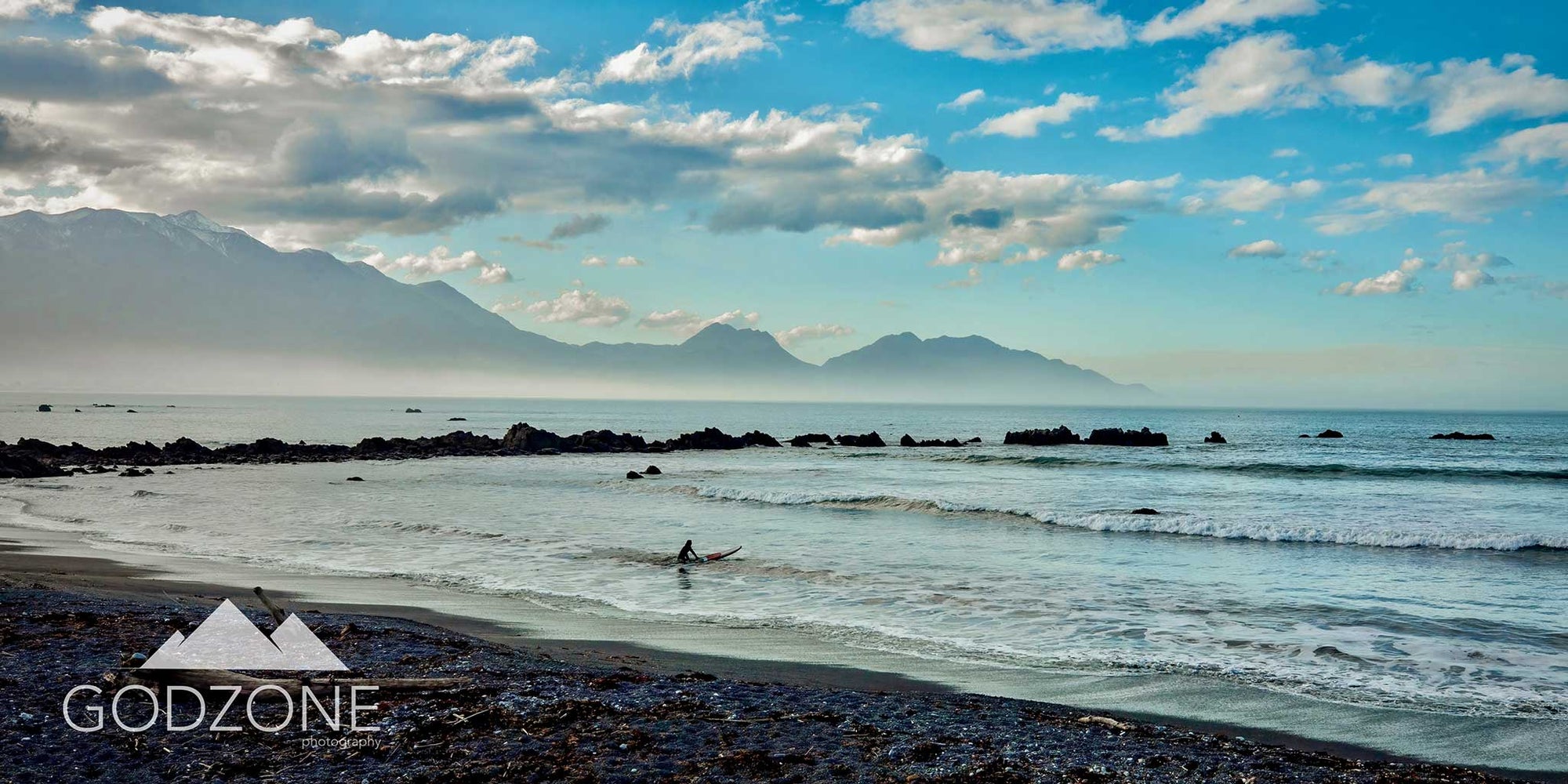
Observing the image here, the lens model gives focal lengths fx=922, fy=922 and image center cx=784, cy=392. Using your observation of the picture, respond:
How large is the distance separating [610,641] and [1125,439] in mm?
63674

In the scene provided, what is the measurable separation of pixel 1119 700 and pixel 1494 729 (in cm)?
316

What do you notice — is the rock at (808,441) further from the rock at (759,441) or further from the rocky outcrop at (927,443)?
the rocky outcrop at (927,443)

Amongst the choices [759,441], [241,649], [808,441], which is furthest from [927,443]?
[241,649]

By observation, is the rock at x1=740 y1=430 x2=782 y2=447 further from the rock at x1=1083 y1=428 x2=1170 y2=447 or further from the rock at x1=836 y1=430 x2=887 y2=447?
the rock at x1=1083 y1=428 x2=1170 y2=447

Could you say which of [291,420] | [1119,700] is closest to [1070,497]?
[1119,700]

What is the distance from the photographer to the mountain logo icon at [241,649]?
8.12 m

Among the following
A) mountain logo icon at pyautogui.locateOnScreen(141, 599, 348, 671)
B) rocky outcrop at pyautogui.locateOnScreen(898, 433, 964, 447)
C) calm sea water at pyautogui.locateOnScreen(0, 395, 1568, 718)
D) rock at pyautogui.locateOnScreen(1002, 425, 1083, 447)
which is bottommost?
calm sea water at pyautogui.locateOnScreen(0, 395, 1568, 718)

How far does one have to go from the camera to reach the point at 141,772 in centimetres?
603

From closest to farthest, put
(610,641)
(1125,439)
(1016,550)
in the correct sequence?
1. (610,641)
2. (1016,550)
3. (1125,439)

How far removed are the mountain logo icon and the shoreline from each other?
225 centimetres

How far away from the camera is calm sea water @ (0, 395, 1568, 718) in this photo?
11344 millimetres

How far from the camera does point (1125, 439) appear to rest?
226 ft

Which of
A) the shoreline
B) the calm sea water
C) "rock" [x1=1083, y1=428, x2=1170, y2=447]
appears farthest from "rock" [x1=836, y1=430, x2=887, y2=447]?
the shoreline

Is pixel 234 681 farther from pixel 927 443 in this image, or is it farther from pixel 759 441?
pixel 759 441
